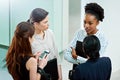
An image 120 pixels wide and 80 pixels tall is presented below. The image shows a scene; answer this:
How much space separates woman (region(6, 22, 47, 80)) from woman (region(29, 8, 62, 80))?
0.28m

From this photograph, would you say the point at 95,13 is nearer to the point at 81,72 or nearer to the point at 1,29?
the point at 81,72

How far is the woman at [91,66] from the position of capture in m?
2.10

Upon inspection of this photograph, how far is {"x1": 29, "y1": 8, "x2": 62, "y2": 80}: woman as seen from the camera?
8.50ft

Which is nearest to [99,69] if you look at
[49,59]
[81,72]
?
[81,72]

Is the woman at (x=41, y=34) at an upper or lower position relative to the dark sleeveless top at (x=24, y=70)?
upper

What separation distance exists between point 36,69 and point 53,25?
2305 millimetres

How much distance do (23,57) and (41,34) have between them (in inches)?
20.1

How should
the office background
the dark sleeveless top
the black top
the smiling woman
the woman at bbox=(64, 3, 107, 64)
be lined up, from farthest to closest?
1. the office background
2. the smiling woman
3. the woman at bbox=(64, 3, 107, 64)
4. the dark sleeveless top
5. the black top

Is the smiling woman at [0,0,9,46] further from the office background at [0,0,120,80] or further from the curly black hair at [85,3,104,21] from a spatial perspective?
the curly black hair at [85,3,104,21]

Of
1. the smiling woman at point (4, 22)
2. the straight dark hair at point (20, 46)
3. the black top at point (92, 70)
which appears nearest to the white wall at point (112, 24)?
the smiling woman at point (4, 22)

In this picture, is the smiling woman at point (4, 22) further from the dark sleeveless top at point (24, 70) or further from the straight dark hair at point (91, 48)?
the straight dark hair at point (91, 48)

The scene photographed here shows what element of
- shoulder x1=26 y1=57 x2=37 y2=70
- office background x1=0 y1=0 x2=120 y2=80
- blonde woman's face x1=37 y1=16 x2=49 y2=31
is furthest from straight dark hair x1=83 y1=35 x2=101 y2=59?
office background x1=0 y1=0 x2=120 y2=80

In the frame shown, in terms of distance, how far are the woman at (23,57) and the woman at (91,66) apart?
0.35 metres

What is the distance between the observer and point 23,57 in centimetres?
222
